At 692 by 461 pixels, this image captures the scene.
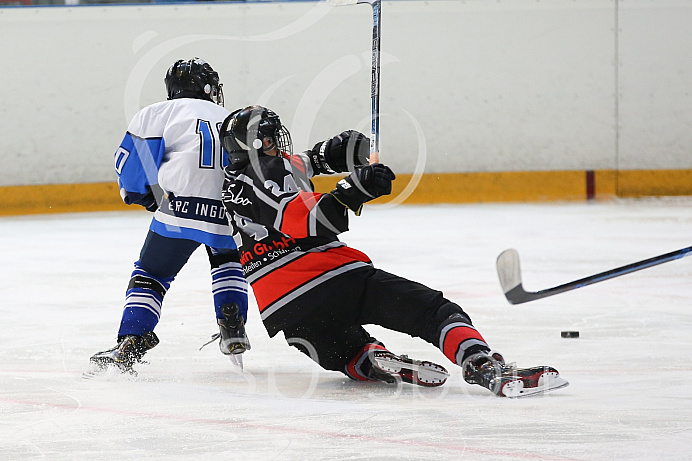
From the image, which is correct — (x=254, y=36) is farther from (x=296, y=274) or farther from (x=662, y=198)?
(x=296, y=274)

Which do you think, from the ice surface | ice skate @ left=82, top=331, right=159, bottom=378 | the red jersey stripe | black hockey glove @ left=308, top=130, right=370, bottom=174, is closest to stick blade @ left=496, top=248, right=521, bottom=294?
the ice surface

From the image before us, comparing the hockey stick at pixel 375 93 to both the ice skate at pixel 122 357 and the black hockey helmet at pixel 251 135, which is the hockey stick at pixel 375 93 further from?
the ice skate at pixel 122 357

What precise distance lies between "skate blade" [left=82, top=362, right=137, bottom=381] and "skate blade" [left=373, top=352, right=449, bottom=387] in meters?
0.74

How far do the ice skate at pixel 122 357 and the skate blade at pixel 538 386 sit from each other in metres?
1.06

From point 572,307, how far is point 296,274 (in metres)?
1.60

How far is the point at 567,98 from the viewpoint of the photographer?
27.1ft

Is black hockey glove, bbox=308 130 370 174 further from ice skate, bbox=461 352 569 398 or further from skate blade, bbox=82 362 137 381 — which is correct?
skate blade, bbox=82 362 137 381

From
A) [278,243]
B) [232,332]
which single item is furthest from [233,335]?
[278,243]

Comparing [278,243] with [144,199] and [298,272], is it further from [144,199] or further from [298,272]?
[144,199]

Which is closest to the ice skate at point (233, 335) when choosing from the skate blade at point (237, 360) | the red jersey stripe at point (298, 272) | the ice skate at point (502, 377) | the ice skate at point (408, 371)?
the skate blade at point (237, 360)

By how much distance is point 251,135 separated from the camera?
8.78ft

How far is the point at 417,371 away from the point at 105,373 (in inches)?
34.8

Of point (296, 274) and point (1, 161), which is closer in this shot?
point (296, 274)

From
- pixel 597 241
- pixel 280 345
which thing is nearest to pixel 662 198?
pixel 597 241
